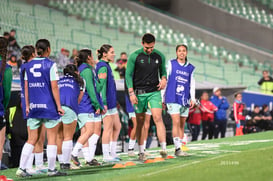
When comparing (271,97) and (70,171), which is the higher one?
(271,97)

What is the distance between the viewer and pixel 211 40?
119 feet

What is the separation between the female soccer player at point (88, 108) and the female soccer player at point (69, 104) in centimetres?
44

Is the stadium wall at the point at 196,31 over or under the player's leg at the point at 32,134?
over

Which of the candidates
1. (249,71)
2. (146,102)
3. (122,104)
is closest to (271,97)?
(249,71)

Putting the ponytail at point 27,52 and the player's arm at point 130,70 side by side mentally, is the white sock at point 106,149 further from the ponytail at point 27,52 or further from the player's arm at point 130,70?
the ponytail at point 27,52

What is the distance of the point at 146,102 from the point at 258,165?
3.09m

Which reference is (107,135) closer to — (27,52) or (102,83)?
(102,83)

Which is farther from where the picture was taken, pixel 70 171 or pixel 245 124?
pixel 245 124

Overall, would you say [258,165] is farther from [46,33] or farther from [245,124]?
[46,33]

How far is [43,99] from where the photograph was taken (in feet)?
33.3

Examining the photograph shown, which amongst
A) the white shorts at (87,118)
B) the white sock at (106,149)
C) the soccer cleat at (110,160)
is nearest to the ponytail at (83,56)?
the white shorts at (87,118)

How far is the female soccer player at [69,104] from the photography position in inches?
445

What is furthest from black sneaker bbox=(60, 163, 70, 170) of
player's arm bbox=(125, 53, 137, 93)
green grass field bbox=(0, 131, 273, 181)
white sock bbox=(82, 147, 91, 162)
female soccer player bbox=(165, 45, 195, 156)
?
female soccer player bbox=(165, 45, 195, 156)

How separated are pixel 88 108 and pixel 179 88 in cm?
203
